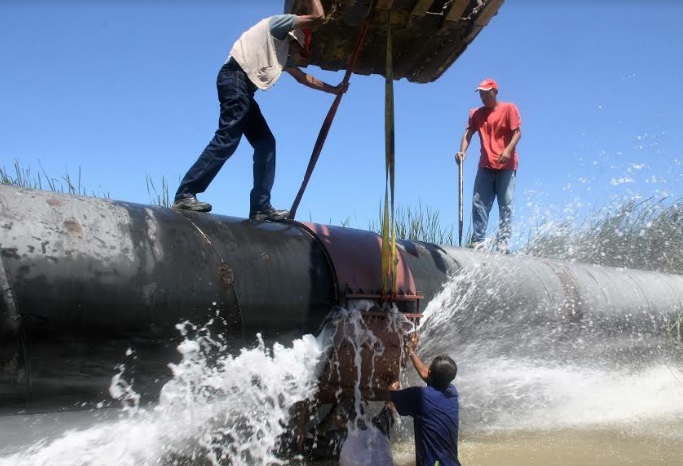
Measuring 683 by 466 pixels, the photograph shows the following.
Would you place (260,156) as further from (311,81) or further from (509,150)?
(509,150)

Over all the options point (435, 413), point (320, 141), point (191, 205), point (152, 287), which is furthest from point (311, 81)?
point (435, 413)

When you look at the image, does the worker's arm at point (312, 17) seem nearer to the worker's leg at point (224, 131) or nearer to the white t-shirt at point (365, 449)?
the worker's leg at point (224, 131)

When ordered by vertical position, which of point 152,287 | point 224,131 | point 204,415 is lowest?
point 204,415

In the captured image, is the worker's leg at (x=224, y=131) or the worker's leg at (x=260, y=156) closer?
the worker's leg at (x=224, y=131)

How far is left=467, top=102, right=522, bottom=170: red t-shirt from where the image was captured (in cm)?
598

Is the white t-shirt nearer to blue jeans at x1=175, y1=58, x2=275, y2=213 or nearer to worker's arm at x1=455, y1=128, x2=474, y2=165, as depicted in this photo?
blue jeans at x1=175, y1=58, x2=275, y2=213

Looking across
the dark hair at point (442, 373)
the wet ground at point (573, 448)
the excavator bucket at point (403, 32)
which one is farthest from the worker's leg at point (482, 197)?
the dark hair at point (442, 373)

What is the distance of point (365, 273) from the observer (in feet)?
11.7

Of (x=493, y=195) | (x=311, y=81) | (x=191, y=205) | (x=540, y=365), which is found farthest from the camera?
(x=493, y=195)

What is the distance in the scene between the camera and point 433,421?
10.6 ft

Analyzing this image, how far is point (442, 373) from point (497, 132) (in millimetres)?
3327

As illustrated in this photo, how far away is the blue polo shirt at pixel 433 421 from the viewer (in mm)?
3186

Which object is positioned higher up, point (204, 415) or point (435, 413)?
point (204, 415)

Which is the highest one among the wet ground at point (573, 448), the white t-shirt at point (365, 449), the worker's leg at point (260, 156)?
the worker's leg at point (260, 156)
